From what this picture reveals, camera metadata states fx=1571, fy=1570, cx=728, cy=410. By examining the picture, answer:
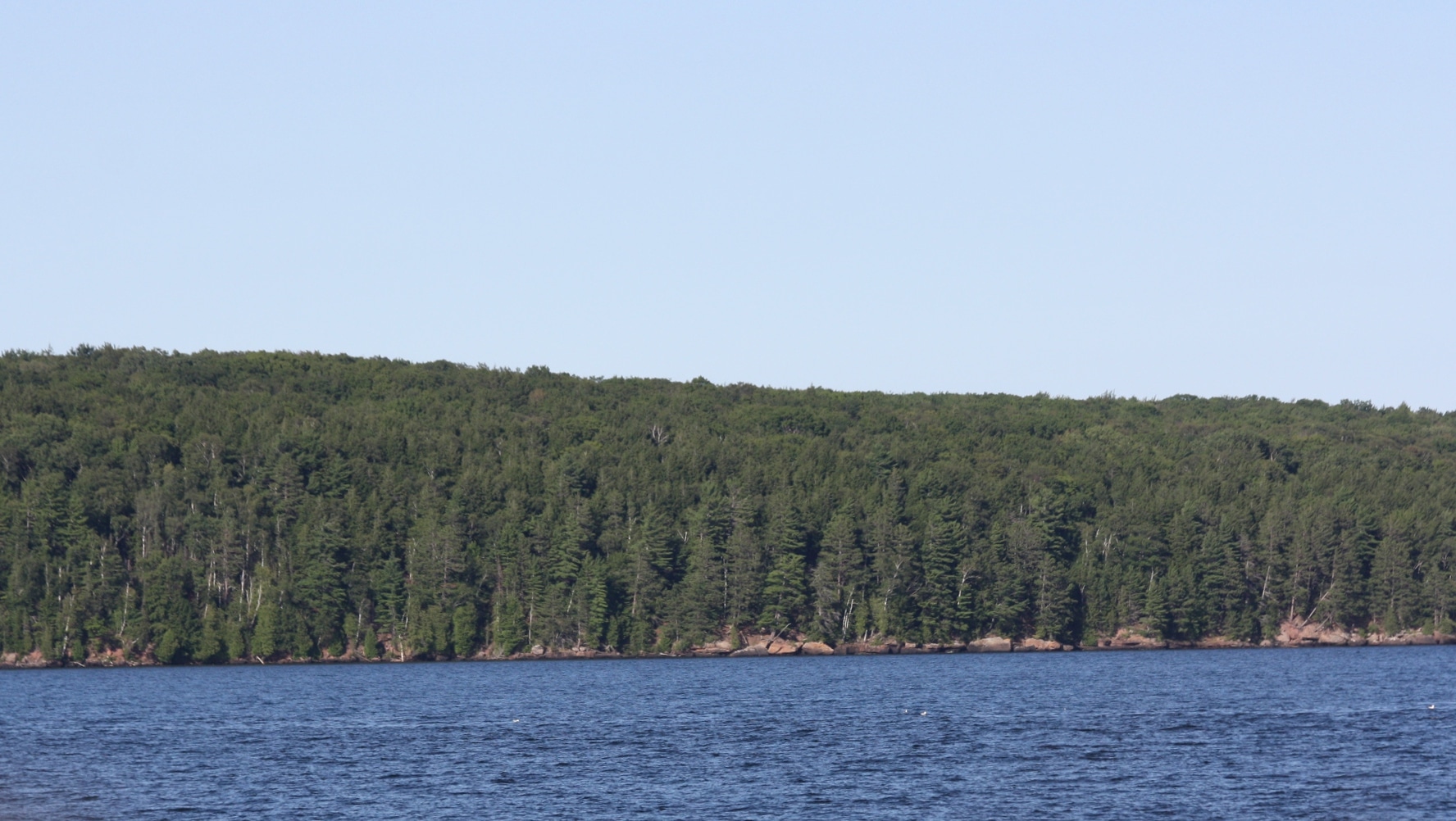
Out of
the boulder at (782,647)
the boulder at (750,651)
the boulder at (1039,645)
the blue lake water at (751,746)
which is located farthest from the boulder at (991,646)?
the blue lake water at (751,746)

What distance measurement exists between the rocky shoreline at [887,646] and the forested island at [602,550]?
0.34 meters

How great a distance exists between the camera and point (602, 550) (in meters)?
163

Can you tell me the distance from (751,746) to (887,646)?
284 ft

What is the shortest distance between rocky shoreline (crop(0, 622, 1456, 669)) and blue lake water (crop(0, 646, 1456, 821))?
2910cm

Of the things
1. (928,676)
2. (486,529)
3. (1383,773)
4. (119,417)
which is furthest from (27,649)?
(1383,773)

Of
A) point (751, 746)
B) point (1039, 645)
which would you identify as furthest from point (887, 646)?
point (751, 746)

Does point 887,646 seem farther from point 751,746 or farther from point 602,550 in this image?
point 751,746

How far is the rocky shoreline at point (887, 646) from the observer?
143875 mm

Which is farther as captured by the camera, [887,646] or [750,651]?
[887,646]

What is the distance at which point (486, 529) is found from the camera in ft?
525

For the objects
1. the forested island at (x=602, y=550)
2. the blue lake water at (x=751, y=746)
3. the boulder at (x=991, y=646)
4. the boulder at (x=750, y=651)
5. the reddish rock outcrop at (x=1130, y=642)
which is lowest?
the blue lake water at (x=751, y=746)

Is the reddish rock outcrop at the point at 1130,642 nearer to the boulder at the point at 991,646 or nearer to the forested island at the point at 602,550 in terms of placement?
the forested island at the point at 602,550

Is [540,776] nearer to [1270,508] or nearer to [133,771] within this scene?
[133,771]

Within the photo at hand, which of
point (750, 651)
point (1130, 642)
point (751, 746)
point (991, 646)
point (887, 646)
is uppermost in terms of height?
point (1130, 642)
